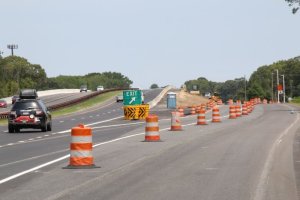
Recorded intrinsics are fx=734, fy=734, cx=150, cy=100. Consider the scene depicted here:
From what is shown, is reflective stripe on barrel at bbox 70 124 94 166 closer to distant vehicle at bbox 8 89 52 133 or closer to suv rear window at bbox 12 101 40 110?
distant vehicle at bbox 8 89 52 133

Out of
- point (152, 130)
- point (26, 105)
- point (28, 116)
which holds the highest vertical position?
point (26, 105)

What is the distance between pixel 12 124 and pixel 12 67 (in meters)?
160

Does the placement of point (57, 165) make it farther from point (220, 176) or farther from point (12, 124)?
point (12, 124)

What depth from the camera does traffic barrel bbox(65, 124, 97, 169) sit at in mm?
16453

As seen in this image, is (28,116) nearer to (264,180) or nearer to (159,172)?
(159,172)

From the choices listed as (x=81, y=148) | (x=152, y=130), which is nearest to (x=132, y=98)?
(x=152, y=130)

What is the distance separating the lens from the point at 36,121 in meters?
A: 35.7

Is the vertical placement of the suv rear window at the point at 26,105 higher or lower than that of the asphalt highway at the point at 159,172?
higher

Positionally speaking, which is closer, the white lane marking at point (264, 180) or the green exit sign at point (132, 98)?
the white lane marking at point (264, 180)

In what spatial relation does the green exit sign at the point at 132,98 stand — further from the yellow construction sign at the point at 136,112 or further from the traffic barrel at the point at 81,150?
the traffic barrel at the point at 81,150

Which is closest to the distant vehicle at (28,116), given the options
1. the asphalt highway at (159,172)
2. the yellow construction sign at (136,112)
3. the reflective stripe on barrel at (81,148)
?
the asphalt highway at (159,172)

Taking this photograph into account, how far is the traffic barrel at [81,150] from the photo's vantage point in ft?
54.0

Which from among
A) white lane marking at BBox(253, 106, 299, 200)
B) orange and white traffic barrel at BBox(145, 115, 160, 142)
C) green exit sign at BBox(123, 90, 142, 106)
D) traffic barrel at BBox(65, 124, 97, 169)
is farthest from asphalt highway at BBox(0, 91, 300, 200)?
green exit sign at BBox(123, 90, 142, 106)

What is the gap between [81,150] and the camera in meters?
16.5
